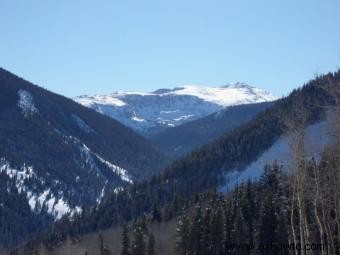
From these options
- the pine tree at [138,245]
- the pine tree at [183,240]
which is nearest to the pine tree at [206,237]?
the pine tree at [183,240]

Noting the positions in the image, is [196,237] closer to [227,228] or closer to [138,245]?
[227,228]

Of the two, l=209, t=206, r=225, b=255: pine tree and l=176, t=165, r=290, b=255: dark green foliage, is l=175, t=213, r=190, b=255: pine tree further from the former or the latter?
l=209, t=206, r=225, b=255: pine tree

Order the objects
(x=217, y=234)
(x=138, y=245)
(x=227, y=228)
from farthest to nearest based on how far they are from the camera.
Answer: (x=138, y=245) < (x=227, y=228) < (x=217, y=234)

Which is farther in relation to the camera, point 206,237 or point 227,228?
point 227,228

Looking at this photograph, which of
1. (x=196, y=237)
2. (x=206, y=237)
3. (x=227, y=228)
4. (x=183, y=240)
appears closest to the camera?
(x=206, y=237)

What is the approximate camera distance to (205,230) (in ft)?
288

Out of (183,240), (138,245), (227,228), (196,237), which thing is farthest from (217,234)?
(138,245)

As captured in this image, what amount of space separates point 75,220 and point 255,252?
12000 cm

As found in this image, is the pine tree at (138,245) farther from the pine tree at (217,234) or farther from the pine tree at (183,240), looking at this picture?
the pine tree at (217,234)

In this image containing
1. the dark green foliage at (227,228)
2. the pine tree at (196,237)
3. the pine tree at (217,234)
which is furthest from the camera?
the pine tree at (196,237)

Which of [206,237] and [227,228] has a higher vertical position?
[227,228]

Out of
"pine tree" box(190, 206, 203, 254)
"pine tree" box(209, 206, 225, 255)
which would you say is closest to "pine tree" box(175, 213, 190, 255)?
"pine tree" box(190, 206, 203, 254)

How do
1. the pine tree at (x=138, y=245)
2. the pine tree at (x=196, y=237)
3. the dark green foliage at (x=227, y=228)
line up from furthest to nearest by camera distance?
the pine tree at (x=138, y=245) → the pine tree at (x=196, y=237) → the dark green foliage at (x=227, y=228)

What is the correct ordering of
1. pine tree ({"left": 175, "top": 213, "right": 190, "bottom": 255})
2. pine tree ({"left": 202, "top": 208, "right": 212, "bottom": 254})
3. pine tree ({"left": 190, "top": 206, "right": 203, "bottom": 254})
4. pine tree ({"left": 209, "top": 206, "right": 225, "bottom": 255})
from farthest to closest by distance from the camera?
pine tree ({"left": 190, "top": 206, "right": 203, "bottom": 254}), pine tree ({"left": 175, "top": 213, "right": 190, "bottom": 255}), pine tree ({"left": 202, "top": 208, "right": 212, "bottom": 254}), pine tree ({"left": 209, "top": 206, "right": 225, "bottom": 255})
